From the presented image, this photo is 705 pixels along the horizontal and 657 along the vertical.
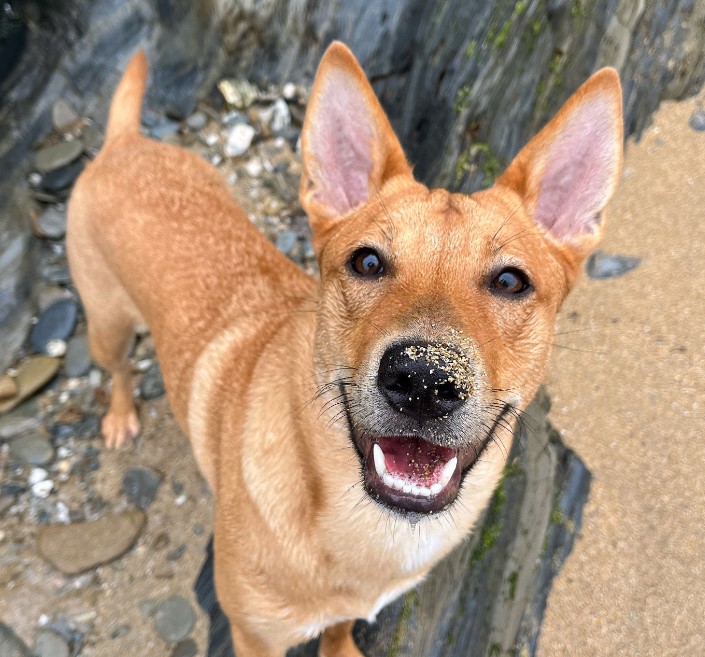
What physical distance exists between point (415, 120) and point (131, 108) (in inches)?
79.3

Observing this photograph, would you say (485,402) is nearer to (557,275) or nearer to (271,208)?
(557,275)

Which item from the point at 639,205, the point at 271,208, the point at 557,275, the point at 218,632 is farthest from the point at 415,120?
the point at 218,632

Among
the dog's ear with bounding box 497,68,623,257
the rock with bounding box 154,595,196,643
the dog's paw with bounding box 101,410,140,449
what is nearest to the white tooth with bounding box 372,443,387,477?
the dog's ear with bounding box 497,68,623,257

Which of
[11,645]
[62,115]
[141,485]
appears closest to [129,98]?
[62,115]

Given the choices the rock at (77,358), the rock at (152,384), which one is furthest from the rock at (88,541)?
the rock at (77,358)

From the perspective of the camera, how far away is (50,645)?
3.38 m

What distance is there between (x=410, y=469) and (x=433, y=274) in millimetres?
680

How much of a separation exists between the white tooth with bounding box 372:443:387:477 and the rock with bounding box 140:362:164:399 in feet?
9.22

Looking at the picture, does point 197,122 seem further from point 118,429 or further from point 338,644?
point 338,644

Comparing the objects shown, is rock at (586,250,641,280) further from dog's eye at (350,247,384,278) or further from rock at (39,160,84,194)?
rock at (39,160,84,194)

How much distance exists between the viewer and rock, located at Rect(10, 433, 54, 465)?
13.0 ft

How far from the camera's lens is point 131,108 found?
3.76m

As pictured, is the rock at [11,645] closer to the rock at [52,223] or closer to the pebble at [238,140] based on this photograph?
the rock at [52,223]

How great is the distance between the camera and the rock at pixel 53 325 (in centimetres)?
439
